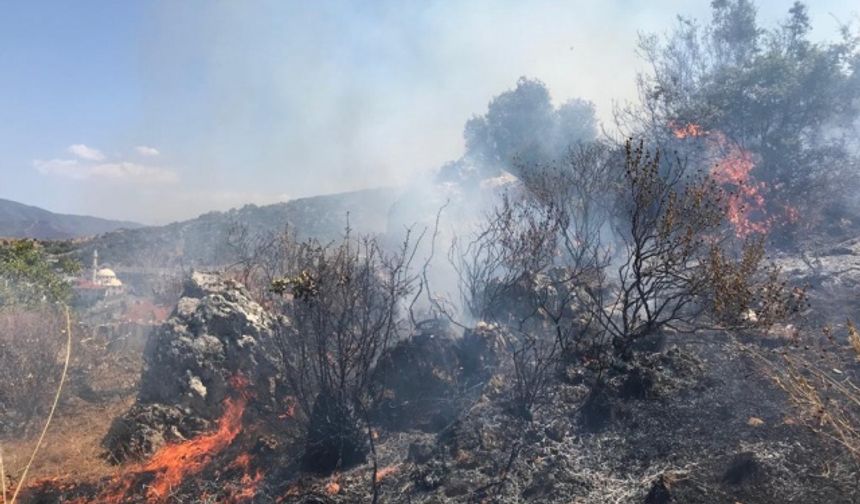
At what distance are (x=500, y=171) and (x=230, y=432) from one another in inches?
1278

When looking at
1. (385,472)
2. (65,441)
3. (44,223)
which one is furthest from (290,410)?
(44,223)

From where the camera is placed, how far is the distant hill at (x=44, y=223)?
76.2 metres

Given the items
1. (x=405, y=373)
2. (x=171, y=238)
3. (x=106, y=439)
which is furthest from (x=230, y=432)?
(x=171, y=238)

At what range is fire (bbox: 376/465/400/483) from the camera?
809 cm

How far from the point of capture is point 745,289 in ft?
26.1

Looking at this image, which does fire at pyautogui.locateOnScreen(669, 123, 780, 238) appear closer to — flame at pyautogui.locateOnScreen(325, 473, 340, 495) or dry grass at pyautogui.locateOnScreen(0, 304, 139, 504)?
flame at pyautogui.locateOnScreen(325, 473, 340, 495)

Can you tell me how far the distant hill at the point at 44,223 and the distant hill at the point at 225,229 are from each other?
34.3m

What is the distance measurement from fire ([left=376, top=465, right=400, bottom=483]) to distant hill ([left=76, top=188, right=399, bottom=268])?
91.1 ft

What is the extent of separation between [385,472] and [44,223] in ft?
322

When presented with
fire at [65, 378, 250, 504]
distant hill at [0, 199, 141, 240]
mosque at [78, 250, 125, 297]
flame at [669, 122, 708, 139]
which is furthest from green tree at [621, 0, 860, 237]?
distant hill at [0, 199, 141, 240]

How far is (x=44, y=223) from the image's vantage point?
8181 centimetres

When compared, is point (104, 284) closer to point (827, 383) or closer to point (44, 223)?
point (827, 383)

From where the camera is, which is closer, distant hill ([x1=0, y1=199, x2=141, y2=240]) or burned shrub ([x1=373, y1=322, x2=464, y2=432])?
burned shrub ([x1=373, y1=322, x2=464, y2=432])

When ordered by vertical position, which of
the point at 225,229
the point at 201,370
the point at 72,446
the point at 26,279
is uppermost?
the point at 225,229
